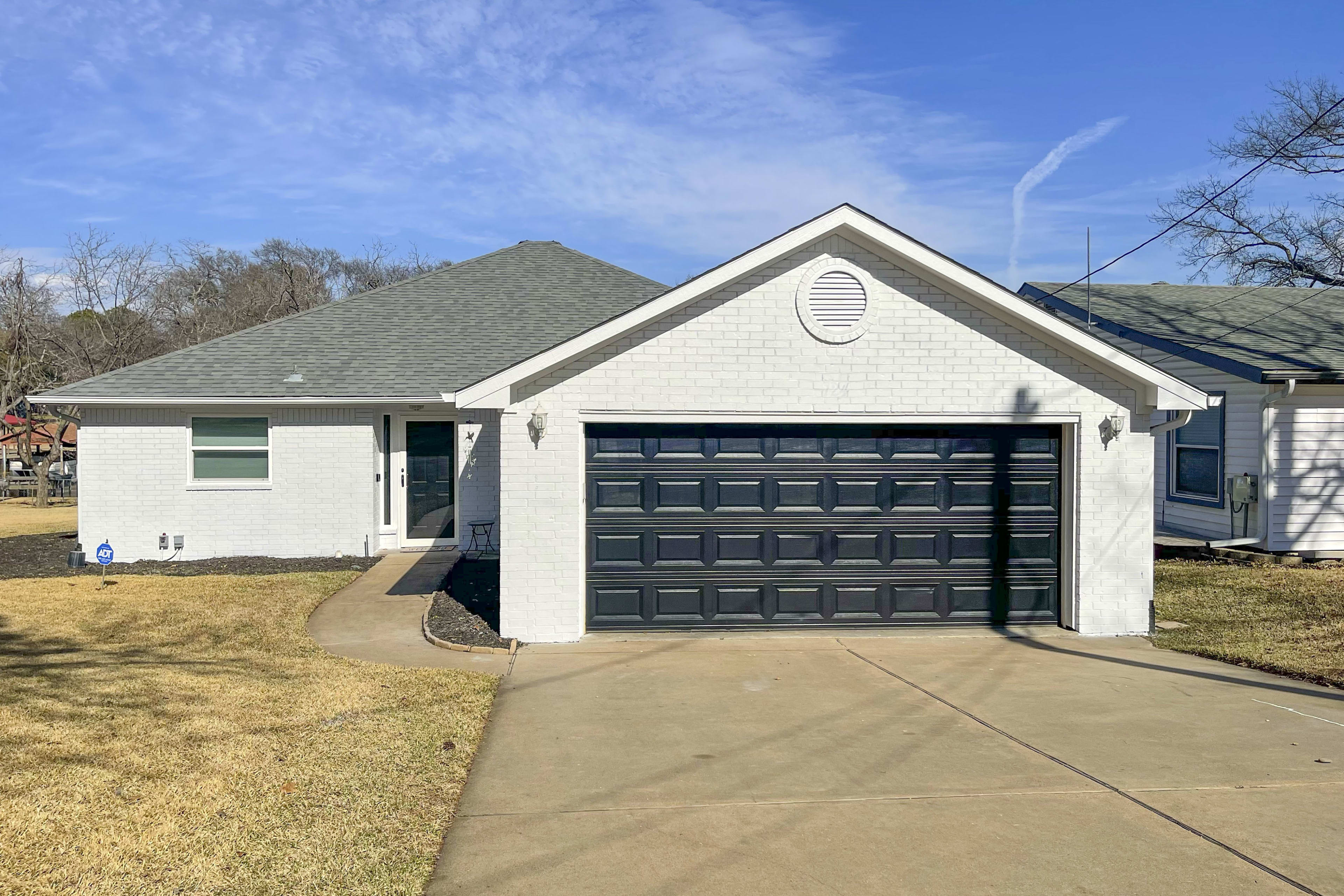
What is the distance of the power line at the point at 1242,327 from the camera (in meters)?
15.2

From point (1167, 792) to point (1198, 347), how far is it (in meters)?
11.5

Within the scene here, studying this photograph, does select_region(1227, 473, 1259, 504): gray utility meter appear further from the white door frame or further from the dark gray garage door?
the white door frame

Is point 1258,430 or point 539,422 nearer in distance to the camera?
point 539,422

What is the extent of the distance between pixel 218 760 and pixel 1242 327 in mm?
17140

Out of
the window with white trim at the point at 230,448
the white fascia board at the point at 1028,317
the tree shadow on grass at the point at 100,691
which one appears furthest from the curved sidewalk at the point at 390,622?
the white fascia board at the point at 1028,317

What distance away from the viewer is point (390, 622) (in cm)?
1078

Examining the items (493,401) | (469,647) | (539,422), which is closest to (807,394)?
(539,422)

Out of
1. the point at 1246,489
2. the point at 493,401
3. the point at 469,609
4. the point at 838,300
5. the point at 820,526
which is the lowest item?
the point at 469,609

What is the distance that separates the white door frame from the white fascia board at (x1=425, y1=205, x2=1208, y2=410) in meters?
6.89

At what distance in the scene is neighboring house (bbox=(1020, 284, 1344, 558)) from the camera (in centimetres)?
1402

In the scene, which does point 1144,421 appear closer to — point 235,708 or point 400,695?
point 400,695

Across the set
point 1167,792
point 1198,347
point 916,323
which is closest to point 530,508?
point 916,323

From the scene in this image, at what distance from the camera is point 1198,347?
15.0 m

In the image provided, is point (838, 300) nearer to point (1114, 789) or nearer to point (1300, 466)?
point (1114, 789)
